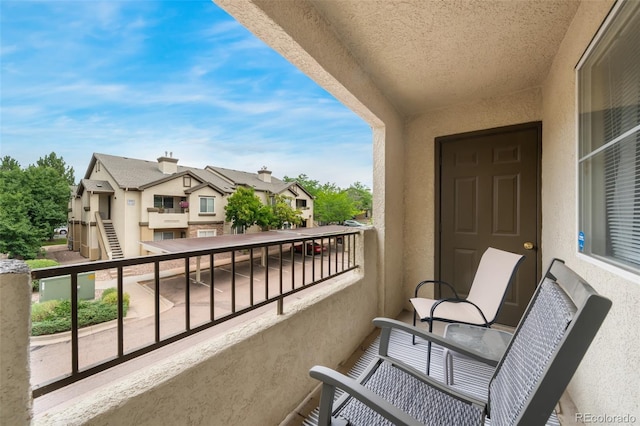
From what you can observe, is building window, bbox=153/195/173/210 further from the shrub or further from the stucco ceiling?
the stucco ceiling

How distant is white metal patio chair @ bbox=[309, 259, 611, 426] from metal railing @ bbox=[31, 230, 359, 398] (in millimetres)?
592

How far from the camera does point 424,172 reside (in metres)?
3.00

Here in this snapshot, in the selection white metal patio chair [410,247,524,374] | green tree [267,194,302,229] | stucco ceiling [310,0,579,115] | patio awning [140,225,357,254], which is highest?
stucco ceiling [310,0,579,115]

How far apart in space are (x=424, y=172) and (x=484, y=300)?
5.12 ft

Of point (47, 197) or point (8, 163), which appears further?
point (47, 197)

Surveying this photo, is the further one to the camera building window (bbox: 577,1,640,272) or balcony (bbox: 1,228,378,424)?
building window (bbox: 577,1,640,272)

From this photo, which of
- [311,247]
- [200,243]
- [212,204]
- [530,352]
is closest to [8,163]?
[200,243]

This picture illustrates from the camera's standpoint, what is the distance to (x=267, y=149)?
17.8 feet

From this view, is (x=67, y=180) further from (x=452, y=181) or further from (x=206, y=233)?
(x=452, y=181)

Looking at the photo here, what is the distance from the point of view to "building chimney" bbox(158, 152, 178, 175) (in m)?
2.29

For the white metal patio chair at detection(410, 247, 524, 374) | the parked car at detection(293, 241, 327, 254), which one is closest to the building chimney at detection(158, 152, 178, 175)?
the parked car at detection(293, 241, 327, 254)

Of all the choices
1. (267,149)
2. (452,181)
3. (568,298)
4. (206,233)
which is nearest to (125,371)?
(206,233)

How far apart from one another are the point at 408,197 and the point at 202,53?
351 cm

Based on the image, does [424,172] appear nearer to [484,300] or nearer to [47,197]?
[484,300]
